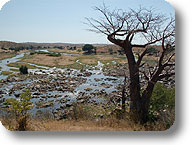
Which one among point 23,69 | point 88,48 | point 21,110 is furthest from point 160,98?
point 23,69

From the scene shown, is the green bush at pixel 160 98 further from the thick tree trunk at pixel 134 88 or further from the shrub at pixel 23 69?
the shrub at pixel 23 69

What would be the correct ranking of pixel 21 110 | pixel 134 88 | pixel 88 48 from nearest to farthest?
1. pixel 21 110
2. pixel 134 88
3. pixel 88 48

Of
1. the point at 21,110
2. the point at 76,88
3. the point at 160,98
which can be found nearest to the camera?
the point at 21,110

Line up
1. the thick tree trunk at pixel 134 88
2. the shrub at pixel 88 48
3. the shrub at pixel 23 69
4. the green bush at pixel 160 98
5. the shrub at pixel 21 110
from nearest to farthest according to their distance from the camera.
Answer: the shrub at pixel 21 110 → the thick tree trunk at pixel 134 88 → the shrub at pixel 88 48 → the shrub at pixel 23 69 → the green bush at pixel 160 98

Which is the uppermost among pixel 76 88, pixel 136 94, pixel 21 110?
pixel 136 94

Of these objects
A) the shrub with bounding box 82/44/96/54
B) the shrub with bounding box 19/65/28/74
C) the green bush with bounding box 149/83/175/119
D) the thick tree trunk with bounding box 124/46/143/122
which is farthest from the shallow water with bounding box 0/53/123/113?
the green bush with bounding box 149/83/175/119

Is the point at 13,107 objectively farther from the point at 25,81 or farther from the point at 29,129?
the point at 25,81

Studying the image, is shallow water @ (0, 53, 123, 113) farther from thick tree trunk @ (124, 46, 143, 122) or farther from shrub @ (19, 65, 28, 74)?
thick tree trunk @ (124, 46, 143, 122)

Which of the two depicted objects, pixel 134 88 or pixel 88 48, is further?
pixel 88 48

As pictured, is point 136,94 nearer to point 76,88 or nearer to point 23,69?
point 76,88

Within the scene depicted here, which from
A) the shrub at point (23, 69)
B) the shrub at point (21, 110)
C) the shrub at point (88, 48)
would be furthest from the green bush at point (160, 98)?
the shrub at point (23, 69)

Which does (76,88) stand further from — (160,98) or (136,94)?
(160,98)

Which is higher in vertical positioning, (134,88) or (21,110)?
(134,88)

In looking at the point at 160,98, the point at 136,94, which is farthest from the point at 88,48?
the point at 160,98
